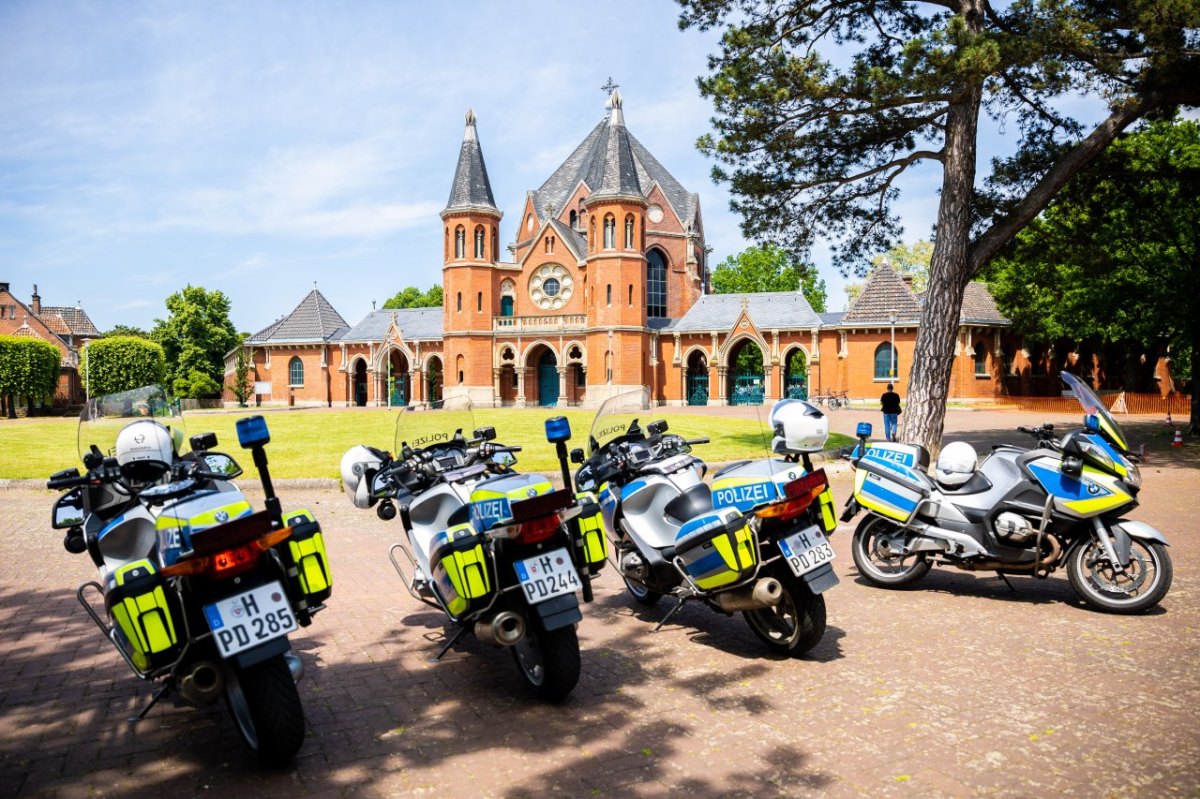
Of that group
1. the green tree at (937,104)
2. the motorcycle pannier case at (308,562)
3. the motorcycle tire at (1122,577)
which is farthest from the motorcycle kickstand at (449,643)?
the green tree at (937,104)

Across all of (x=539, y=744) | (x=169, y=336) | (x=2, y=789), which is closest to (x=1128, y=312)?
(x=539, y=744)

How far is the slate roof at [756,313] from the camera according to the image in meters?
47.0

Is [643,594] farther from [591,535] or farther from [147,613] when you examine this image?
[147,613]

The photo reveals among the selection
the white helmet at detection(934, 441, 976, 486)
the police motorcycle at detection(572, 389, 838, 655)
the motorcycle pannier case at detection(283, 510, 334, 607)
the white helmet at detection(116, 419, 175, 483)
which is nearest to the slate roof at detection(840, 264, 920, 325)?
the white helmet at detection(934, 441, 976, 486)

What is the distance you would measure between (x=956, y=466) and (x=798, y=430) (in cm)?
203

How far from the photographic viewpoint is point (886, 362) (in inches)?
1715

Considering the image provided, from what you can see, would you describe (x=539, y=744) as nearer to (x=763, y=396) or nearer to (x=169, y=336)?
(x=763, y=396)

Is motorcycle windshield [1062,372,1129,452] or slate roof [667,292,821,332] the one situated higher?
slate roof [667,292,821,332]

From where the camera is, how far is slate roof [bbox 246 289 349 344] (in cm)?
5731

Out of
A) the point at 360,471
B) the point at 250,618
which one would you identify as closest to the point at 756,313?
the point at 360,471

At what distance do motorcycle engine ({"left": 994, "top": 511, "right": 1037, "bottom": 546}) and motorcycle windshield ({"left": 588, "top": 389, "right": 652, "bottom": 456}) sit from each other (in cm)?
271

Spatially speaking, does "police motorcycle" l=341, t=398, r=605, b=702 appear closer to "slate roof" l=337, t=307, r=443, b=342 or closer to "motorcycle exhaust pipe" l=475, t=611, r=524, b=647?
"motorcycle exhaust pipe" l=475, t=611, r=524, b=647

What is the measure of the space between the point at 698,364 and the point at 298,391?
28812 mm

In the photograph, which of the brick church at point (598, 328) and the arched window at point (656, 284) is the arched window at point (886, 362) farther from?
the arched window at point (656, 284)
